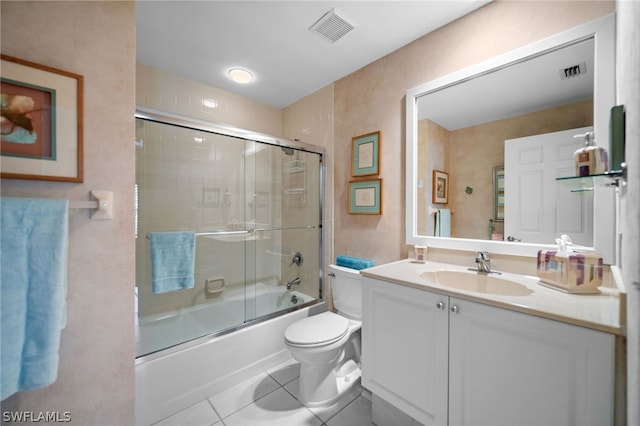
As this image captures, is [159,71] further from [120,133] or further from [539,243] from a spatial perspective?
[539,243]

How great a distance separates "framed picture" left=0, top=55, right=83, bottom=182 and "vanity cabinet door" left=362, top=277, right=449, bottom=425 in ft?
4.77

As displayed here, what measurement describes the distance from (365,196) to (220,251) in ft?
4.23

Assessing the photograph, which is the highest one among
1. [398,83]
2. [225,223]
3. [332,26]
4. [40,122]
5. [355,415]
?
[332,26]

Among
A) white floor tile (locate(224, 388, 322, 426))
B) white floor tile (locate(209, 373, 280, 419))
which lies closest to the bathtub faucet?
white floor tile (locate(209, 373, 280, 419))

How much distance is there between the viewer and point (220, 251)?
80.7 inches

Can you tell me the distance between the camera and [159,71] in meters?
2.01

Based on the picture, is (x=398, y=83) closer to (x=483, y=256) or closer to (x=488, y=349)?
(x=483, y=256)

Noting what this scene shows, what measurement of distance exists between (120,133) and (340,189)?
1537mm

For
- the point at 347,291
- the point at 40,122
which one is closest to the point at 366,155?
the point at 347,291

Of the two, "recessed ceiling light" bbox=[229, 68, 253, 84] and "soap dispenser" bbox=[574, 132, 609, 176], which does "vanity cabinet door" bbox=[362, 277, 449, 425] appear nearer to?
"soap dispenser" bbox=[574, 132, 609, 176]

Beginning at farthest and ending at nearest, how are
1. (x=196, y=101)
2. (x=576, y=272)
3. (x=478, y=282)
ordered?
1. (x=196, y=101)
2. (x=478, y=282)
3. (x=576, y=272)

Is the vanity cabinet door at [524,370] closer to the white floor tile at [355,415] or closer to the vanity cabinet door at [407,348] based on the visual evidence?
the vanity cabinet door at [407,348]

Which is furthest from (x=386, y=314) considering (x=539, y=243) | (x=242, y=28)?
(x=242, y=28)

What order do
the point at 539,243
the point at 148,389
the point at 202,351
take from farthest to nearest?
the point at 202,351
the point at 148,389
the point at 539,243
